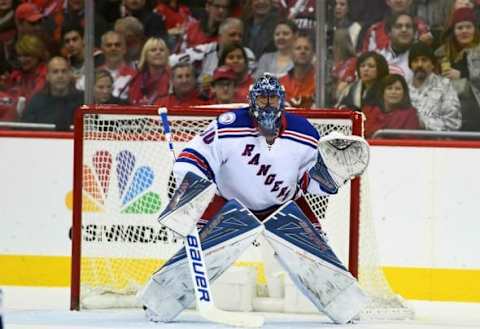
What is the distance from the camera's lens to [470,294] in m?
8.12

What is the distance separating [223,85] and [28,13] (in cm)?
120

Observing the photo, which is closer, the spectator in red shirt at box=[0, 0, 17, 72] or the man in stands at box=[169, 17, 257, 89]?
the man in stands at box=[169, 17, 257, 89]

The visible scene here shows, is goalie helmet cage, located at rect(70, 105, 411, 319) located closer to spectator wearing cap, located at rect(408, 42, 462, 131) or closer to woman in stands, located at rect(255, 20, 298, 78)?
spectator wearing cap, located at rect(408, 42, 462, 131)

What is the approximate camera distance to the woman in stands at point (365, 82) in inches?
330

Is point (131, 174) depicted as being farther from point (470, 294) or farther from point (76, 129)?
point (470, 294)

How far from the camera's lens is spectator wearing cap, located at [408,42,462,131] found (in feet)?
27.1

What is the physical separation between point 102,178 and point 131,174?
0.50 ft

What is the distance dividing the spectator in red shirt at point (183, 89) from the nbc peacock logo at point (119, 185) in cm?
130

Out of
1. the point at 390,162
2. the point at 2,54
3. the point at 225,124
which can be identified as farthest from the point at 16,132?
the point at 225,124

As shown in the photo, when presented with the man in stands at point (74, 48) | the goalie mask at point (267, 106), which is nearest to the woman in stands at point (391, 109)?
the man in stands at point (74, 48)

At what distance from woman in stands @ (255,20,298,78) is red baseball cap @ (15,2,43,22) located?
1.31 m

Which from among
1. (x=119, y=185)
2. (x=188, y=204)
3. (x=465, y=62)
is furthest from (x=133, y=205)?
(x=465, y=62)

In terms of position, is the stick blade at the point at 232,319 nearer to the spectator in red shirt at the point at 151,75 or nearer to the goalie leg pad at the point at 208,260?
the goalie leg pad at the point at 208,260

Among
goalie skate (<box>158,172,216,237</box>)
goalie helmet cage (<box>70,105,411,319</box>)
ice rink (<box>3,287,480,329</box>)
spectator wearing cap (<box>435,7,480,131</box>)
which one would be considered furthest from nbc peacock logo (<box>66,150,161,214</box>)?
spectator wearing cap (<box>435,7,480,131</box>)
